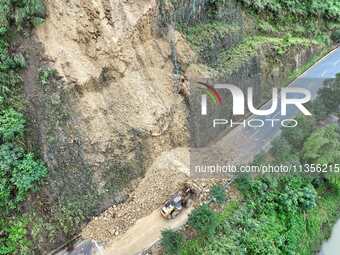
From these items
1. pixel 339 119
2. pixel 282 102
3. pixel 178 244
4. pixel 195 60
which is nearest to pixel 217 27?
pixel 195 60

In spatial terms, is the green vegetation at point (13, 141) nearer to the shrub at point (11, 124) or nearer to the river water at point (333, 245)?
the shrub at point (11, 124)

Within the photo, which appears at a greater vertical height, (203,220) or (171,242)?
(203,220)

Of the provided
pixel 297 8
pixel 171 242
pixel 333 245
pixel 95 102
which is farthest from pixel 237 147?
pixel 297 8

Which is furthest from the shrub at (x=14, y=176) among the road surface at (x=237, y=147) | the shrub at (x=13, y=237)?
the road surface at (x=237, y=147)

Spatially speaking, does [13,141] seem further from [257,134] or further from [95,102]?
[257,134]

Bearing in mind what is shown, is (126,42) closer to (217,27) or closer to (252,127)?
(217,27)

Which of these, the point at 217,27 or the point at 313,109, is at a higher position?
the point at 217,27

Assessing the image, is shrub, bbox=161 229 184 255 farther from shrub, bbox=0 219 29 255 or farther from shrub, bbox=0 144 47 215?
shrub, bbox=0 144 47 215

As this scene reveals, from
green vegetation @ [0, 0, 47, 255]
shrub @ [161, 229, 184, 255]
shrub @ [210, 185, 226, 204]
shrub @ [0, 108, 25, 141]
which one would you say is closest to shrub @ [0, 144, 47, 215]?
green vegetation @ [0, 0, 47, 255]
